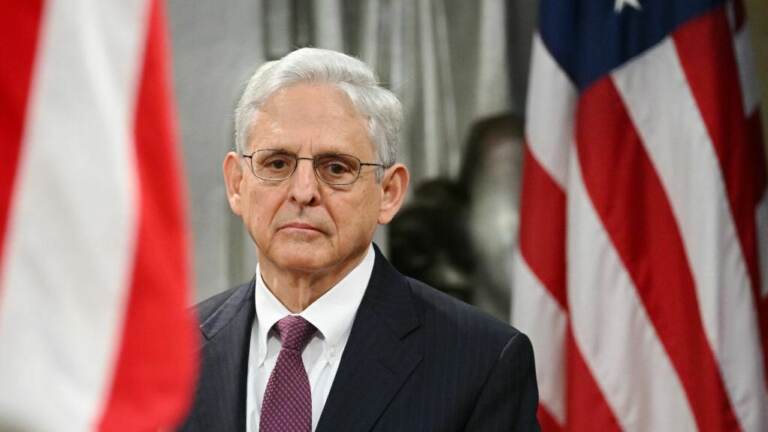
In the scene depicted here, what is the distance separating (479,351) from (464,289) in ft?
5.43

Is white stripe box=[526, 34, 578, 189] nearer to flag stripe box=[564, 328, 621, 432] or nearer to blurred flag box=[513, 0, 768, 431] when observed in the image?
blurred flag box=[513, 0, 768, 431]

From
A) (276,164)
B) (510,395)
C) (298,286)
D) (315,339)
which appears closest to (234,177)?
(276,164)

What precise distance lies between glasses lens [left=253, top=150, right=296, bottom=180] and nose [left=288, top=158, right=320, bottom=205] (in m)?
0.02

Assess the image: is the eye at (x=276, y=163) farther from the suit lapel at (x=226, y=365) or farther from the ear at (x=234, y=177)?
the suit lapel at (x=226, y=365)

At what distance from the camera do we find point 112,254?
129 centimetres

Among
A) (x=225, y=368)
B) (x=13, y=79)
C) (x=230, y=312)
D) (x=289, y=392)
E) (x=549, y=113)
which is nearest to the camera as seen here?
(x=13, y=79)

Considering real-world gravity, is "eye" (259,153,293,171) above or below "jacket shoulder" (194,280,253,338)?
above

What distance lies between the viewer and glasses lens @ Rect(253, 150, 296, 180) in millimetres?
2811

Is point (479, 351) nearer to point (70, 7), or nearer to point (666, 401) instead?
point (666, 401)

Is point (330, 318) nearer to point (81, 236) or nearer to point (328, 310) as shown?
point (328, 310)

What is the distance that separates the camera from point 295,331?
9.07ft

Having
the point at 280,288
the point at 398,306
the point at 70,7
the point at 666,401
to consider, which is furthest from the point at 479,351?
the point at 70,7

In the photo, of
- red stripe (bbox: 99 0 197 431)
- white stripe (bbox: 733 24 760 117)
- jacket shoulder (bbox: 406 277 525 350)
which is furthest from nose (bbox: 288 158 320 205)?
white stripe (bbox: 733 24 760 117)

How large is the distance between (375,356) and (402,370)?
7cm
